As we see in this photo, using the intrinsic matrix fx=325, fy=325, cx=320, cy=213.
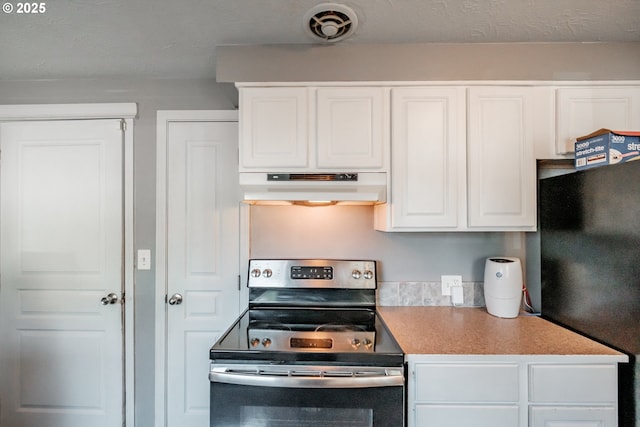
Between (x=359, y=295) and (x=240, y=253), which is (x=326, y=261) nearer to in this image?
(x=359, y=295)

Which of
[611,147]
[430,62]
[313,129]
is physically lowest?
[611,147]

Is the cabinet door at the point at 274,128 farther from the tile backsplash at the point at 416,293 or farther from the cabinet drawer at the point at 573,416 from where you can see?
the cabinet drawer at the point at 573,416

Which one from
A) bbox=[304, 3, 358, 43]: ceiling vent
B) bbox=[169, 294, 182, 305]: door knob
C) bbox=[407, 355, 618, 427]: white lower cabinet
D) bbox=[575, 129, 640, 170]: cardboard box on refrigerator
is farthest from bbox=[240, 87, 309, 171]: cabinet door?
bbox=[575, 129, 640, 170]: cardboard box on refrigerator

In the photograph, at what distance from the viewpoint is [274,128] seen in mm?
1589

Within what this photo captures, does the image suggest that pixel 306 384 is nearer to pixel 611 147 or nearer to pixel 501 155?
pixel 501 155

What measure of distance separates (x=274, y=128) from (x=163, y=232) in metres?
0.96

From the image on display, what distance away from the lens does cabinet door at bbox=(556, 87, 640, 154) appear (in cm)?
158

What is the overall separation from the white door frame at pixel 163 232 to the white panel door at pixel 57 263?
9.4 inches

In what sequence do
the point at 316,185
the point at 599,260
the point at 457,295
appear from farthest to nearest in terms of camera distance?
1. the point at 457,295
2. the point at 316,185
3. the point at 599,260

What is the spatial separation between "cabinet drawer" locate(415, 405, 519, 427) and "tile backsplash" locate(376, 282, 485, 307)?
690mm

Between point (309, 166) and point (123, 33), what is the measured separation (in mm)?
1051

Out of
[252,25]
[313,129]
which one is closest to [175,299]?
[313,129]

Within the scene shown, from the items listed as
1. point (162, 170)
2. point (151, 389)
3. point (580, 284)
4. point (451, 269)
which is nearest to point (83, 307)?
point (151, 389)

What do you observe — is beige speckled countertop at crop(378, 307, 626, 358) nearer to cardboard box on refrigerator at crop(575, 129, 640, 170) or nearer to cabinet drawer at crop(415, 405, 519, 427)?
cabinet drawer at crop(415, 405, 519, 427)
